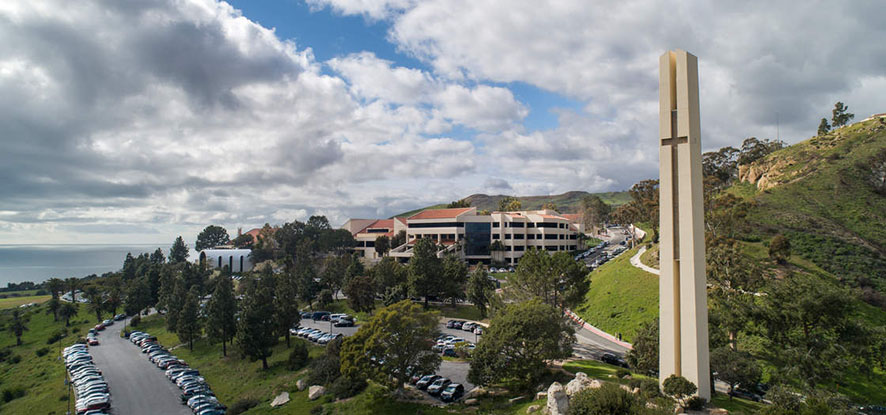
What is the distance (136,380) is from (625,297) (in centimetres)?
5675

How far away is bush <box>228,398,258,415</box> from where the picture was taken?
36.0m

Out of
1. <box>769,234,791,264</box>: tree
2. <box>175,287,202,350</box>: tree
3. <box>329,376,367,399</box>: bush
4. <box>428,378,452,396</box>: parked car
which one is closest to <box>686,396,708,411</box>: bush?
<box>428,378,452,396</box>: parked car

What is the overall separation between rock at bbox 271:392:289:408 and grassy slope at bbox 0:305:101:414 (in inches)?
817

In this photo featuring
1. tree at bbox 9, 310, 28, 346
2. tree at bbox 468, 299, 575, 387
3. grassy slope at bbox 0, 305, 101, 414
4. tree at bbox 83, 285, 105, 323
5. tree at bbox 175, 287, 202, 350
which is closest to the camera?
tree at bbox 468, 299, 575, 387

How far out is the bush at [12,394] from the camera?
45944 millimetres

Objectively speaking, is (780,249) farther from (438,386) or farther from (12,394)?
(12,394)

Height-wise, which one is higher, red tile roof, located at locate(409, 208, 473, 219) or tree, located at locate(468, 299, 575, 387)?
red tile roof, located at locate(409, 208, 473, 219)

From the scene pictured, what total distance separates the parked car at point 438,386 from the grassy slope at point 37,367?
34.9 metres

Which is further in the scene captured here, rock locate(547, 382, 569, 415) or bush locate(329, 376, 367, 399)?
bush locate(329, 376, 367, 399)

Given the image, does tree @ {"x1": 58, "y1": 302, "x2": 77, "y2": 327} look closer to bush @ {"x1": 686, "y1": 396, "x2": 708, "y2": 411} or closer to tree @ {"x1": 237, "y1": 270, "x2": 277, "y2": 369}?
tree @ {"x1": 237, "y1": 270, "x2": 277, "y2": 369}

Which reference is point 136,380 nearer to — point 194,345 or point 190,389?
point 190,389

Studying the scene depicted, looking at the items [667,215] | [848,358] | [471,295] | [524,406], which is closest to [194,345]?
[471,295]

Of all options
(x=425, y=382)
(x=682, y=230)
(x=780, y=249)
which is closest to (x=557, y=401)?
(x=682, y=230)

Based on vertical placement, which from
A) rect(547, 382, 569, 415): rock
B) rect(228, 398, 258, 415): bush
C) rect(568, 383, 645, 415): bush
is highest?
rect(568, 383, 645, 415): bush
